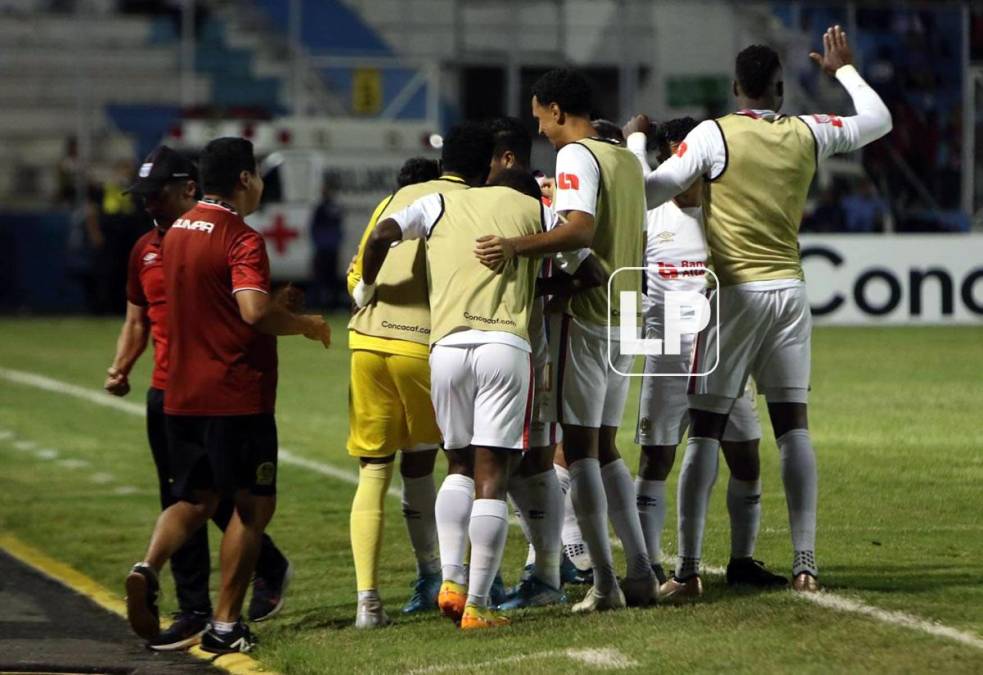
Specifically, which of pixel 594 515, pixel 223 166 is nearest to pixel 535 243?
pixel 594 515

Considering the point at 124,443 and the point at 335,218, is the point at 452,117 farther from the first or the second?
the point at 124,443

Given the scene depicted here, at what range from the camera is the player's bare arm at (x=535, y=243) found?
23.1ft

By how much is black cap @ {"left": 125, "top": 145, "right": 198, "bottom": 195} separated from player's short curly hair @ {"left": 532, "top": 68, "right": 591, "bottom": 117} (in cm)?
144

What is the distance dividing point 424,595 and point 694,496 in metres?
1.14

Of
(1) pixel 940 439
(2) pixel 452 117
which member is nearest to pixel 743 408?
(1) pixel 940 439

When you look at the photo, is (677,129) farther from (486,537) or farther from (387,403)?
(486,537)

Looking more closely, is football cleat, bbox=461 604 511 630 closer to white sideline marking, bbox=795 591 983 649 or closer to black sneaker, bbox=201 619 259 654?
black sneaker, bbox=201 619 259 654

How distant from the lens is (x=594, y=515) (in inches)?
294

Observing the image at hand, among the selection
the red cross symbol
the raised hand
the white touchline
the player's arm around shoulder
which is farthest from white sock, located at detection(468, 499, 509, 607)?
the red cross symbol

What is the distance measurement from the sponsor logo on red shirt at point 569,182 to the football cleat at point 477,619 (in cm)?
154

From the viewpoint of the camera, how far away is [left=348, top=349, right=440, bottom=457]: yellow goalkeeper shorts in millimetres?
7582

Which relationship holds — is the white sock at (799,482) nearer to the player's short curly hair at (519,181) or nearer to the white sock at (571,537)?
the white sock at (571,537)

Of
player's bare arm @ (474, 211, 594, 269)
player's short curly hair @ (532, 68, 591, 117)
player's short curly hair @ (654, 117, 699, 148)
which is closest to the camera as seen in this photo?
player's bare arm @ (474, 211, 594, 269)

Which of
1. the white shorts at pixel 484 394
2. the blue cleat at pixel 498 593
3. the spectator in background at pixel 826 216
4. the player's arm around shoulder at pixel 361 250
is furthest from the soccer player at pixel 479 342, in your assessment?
the spectator in background at pixel 826 216
